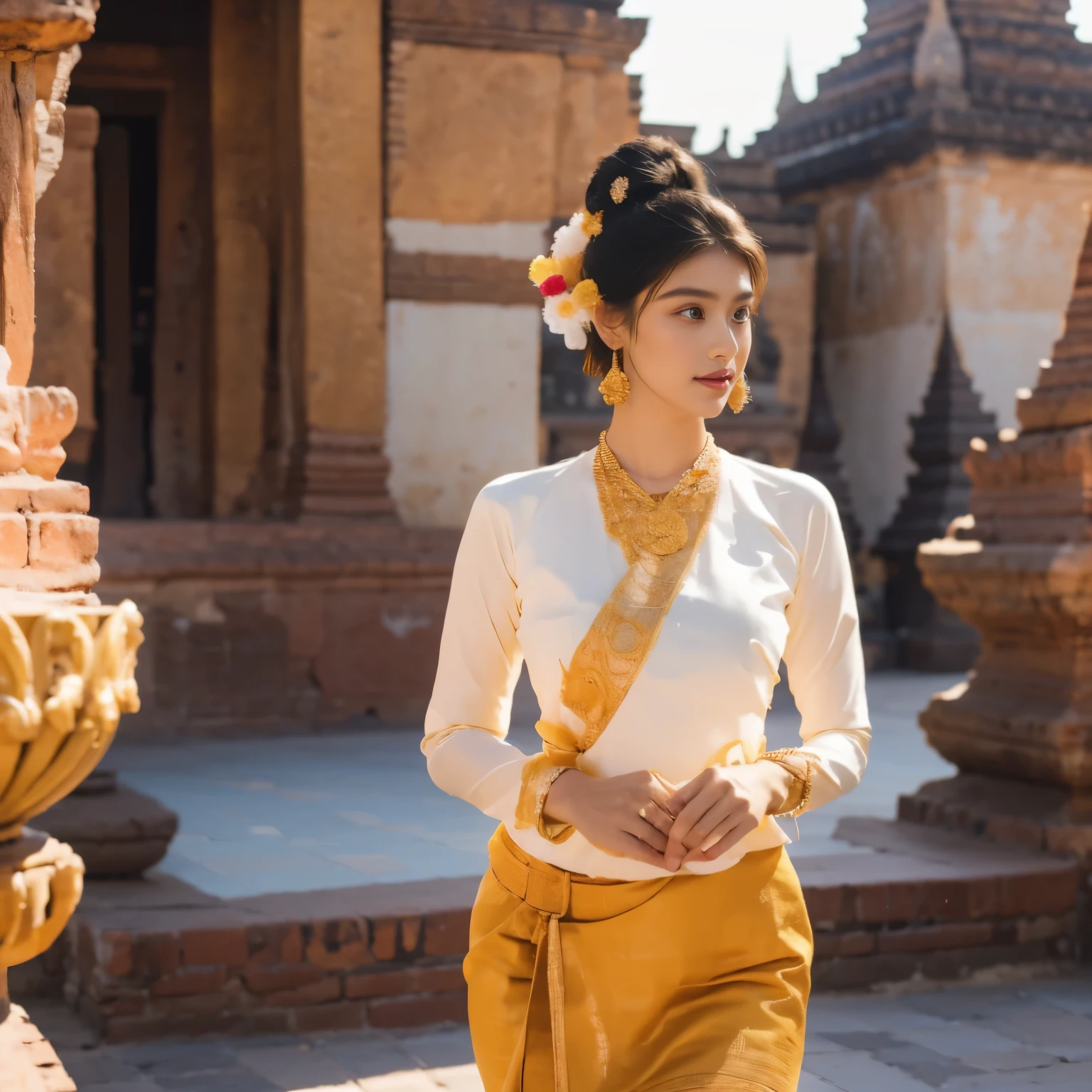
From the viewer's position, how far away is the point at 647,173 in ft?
6.12

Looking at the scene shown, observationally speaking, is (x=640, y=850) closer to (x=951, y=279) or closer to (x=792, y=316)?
(x=951, y=279)

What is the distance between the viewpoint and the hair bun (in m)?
1.87

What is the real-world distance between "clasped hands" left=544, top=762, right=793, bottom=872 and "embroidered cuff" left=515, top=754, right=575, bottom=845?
5 centimetres

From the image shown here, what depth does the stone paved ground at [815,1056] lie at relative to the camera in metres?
3.28

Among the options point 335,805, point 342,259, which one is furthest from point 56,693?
point 342,259

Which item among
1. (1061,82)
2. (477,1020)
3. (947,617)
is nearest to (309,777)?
(477,1020)

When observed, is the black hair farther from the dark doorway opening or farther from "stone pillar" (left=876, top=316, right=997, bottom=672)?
"stone pillar" (left=876, top=316, right=997, bottom=672)

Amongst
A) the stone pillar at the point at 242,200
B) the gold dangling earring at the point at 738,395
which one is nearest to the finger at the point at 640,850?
the gold dangling earring at the point at 738,395

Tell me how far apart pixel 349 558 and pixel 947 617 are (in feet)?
16.6

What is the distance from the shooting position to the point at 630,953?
1775 millimetres

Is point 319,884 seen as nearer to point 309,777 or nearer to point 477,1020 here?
point 309,777

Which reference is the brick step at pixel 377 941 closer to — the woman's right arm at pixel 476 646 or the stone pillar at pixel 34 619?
the stone pillar at pixel 34 619

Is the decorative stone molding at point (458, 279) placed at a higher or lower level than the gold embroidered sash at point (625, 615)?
higher

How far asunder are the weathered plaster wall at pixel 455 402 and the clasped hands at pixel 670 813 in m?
6.23
